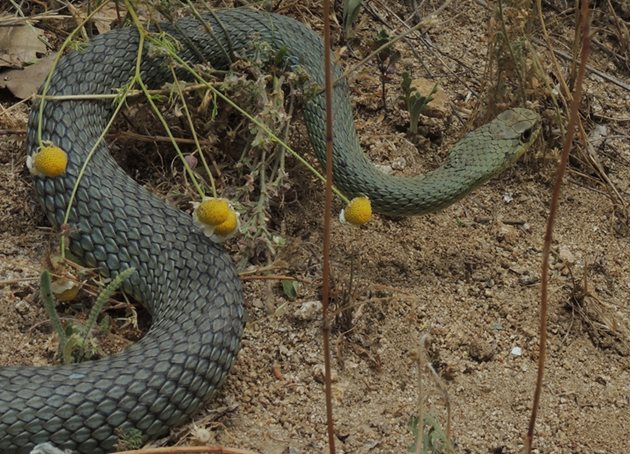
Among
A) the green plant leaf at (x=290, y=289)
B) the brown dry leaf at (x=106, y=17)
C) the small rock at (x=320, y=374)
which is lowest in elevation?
the small rock at (x=320, y=374)

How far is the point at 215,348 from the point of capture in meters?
3.30

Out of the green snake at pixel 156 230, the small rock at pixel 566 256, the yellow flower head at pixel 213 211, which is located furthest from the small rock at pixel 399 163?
the yellow flower head at pixel 213 211

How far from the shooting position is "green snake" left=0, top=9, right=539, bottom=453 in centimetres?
305

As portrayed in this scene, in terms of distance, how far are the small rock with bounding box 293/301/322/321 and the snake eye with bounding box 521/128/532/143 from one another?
4.18 feet

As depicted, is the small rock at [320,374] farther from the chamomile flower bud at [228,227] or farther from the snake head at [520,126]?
the snake head at [520,126]

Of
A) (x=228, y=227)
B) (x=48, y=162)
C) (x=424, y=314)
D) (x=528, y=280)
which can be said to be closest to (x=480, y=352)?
(x=424, y=314)

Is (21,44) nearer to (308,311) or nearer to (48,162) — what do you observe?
(48,162)

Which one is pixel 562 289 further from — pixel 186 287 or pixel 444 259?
pixel 186 287

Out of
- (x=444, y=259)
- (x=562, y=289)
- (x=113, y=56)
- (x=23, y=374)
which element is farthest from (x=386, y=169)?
(x=23, y=374)

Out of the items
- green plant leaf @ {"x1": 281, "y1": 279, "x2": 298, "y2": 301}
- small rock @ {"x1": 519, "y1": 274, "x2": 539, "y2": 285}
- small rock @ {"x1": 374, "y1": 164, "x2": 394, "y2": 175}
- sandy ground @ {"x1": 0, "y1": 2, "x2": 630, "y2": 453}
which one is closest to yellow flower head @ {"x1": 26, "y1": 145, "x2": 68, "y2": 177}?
sandy ground @ {"x1": 0, "y1": 2, "x2": 630, "y2": 453}

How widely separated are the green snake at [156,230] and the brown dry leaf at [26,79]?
25 centimetres

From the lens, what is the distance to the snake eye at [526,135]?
442 centimetres

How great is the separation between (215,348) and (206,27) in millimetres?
1427

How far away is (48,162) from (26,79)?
881 millimetres
